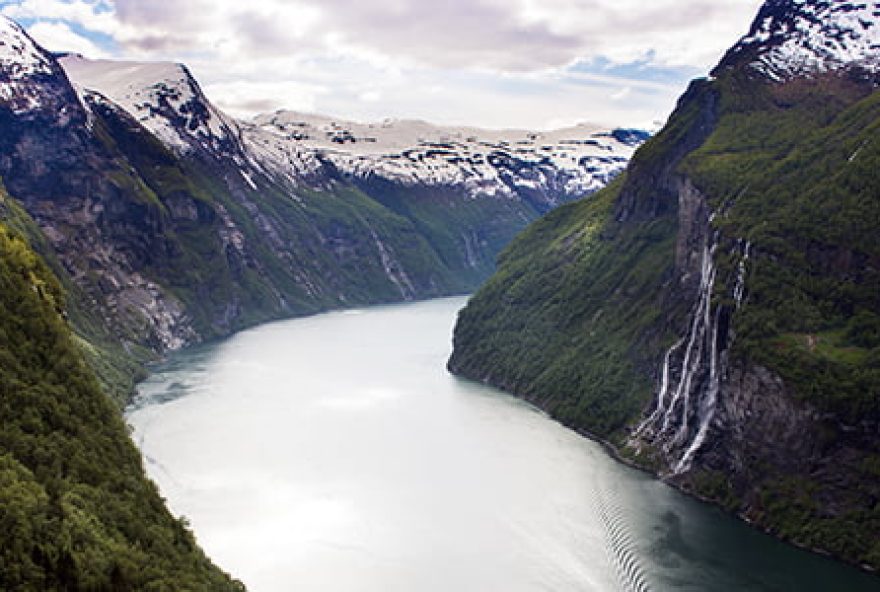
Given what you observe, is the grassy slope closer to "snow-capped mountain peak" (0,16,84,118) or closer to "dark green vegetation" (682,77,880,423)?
Answer: "dark green vegetation" (682,77,880,423)

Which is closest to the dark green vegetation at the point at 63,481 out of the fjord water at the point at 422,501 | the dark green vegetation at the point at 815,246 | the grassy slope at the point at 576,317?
the fjord water at the point at 422,501

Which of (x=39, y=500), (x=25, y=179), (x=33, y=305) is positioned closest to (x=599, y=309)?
(x=33, y=305)

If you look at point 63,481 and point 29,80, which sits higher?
point 29,80

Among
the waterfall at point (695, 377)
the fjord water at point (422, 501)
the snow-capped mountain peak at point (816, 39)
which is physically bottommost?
the fjord water at point (422, 501)

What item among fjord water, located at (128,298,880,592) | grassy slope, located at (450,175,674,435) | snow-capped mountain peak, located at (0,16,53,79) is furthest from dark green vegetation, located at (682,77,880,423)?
snow-capped mountain peak, located at (0,16,53,79)

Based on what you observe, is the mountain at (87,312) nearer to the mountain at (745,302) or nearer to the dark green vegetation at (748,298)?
the dark green vegetation at (748,298)

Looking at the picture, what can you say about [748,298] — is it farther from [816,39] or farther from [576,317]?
[816,39]

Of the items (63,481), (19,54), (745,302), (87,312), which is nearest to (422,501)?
(745,302)
